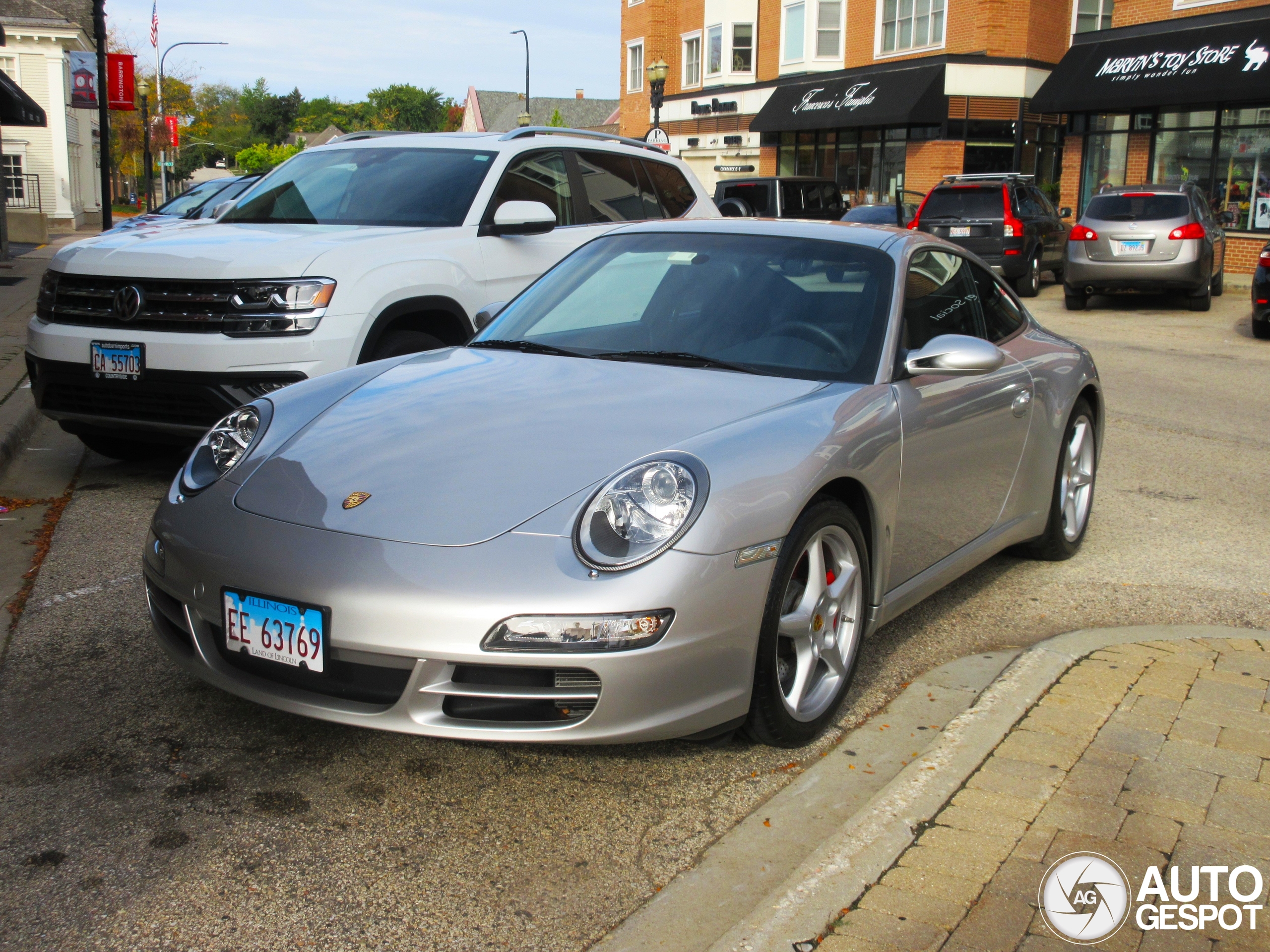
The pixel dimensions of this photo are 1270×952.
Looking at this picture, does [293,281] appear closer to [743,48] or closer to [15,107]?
[15,107]

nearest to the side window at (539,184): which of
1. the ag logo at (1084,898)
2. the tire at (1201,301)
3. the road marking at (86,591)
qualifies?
the road marking at (86,591)

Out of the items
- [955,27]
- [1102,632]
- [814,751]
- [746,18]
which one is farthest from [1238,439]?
[746,18]

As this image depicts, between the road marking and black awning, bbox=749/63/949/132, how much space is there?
2851 centimetres

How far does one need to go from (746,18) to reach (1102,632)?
37.9m

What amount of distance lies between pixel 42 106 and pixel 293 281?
1763 inches

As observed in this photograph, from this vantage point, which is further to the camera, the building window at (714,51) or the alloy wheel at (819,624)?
the building window at (714,51)

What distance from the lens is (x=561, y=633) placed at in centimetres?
279

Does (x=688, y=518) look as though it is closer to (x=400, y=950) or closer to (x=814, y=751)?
(x=814, y=751)

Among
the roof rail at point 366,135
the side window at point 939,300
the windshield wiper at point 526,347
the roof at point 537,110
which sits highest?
the roof at point 537,110

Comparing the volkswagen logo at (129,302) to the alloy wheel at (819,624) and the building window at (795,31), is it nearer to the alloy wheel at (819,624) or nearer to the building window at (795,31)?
the alloy wheel at (819,624)

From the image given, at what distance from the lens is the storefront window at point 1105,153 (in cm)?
2653

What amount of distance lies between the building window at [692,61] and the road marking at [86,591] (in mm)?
39628

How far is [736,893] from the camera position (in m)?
2.72

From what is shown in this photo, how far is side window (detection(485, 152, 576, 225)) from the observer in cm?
710
